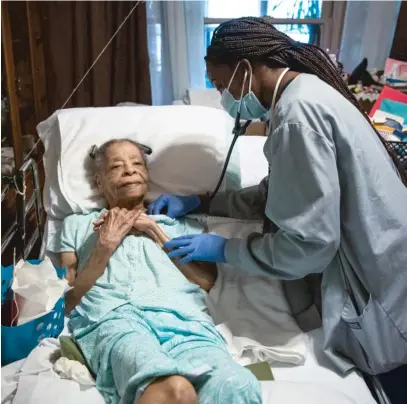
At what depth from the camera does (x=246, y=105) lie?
146 centimetres

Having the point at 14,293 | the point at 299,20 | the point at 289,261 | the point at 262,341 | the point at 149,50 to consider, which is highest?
the point at 299,20

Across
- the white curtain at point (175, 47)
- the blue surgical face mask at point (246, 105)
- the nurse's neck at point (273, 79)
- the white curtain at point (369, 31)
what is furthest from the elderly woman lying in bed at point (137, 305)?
the white curtain at point (369, 31)

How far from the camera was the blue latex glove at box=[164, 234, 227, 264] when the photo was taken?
151 cm

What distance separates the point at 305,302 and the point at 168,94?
2.14 meters

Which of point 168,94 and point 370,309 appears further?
point 168,94

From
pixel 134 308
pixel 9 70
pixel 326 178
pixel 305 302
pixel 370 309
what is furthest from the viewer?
pixel 9 70

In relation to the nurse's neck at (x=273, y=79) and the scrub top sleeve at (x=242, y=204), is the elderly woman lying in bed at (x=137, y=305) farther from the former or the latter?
the nurse's neck at (x=273, y=79)

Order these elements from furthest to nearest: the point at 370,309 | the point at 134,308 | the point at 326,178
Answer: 1. the point at 134,308
2. the point at 370,309
3. the point at 326,178

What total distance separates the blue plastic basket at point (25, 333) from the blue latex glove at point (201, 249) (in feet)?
1.20

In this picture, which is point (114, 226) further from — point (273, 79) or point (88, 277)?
point (273, 79)

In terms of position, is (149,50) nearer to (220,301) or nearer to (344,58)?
(344,58)

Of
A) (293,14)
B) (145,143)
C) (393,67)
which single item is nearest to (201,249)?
(145,143)

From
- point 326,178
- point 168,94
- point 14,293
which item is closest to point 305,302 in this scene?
point 326,178

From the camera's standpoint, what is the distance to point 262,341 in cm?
148
